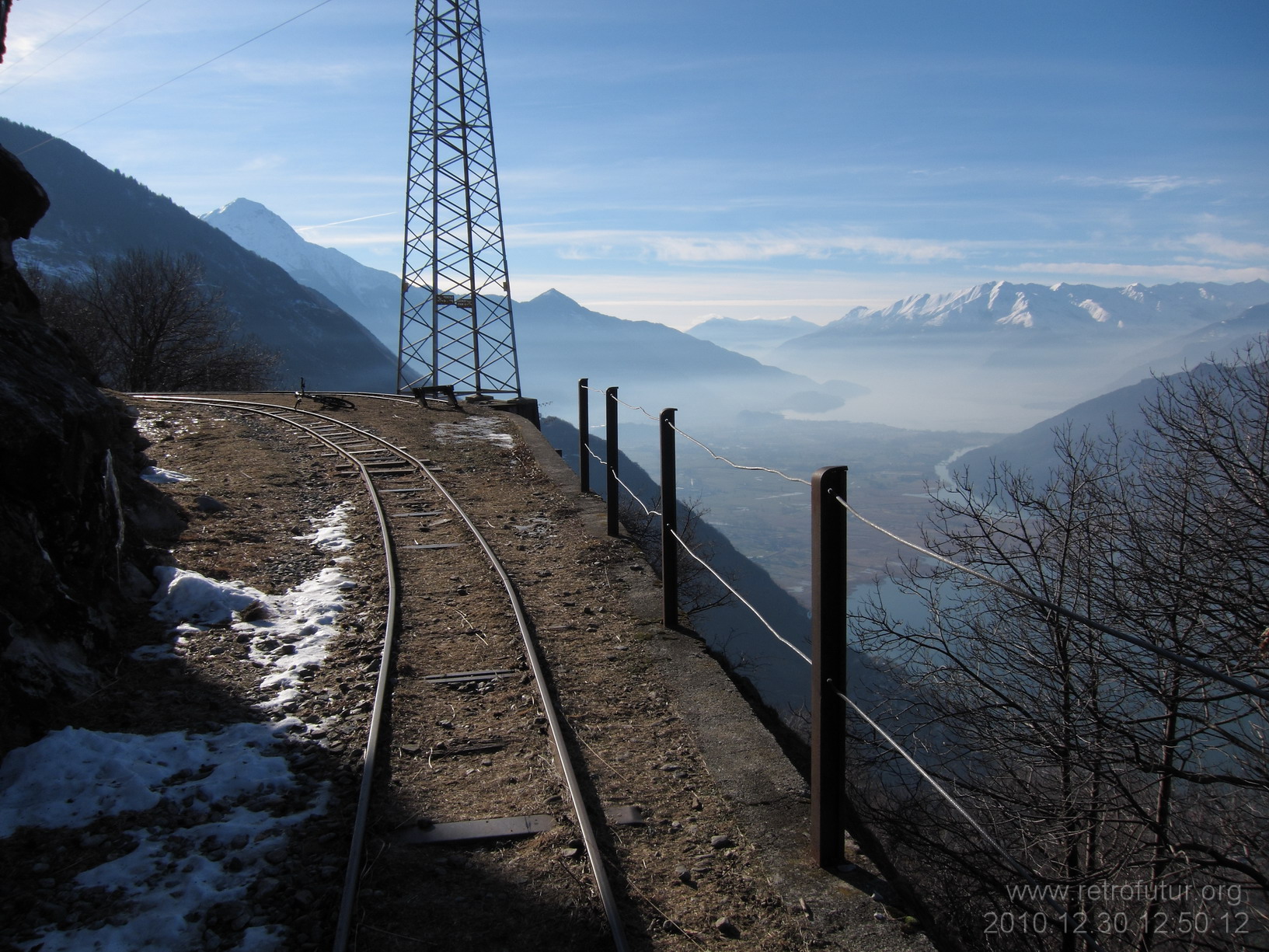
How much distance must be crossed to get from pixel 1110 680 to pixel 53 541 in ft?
32.6

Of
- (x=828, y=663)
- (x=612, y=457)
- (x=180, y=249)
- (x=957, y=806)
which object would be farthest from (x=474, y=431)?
(x=180, y=249)

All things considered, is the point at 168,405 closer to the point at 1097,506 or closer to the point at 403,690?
the point at 403,690

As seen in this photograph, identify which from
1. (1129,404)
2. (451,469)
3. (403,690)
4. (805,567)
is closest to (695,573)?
(451,469)

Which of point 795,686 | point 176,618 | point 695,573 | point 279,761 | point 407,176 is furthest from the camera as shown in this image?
point 795,686

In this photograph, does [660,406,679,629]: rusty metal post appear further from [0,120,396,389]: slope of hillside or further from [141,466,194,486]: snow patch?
[0,120,396,389]: slope of hillside

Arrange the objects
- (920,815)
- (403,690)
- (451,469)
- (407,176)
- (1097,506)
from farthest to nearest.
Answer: (407,176)
(451,469)
(920,815)
(1097,506)
(403,690)

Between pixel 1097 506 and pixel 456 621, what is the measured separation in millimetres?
9347

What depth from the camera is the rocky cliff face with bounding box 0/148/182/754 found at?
446 centimetres

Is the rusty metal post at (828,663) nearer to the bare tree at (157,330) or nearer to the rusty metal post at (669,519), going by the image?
the rusty metal post at (669,519)

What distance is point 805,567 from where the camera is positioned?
144250mm

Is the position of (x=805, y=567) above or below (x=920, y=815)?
below

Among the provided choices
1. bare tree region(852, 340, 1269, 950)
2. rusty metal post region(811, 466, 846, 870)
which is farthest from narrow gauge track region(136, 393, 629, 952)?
bare tree region(852, 340, 1269, 950)

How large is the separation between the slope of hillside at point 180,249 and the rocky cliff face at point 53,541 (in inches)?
5149

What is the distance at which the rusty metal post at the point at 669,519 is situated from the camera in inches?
238
